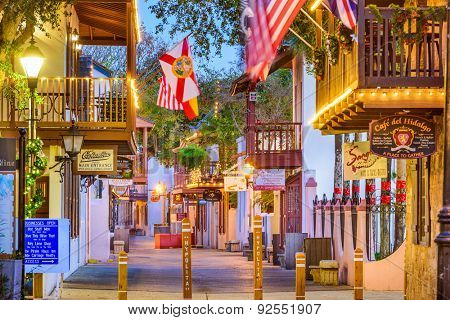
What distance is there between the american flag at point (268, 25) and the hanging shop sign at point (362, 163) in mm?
6104

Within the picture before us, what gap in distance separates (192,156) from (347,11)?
138ft

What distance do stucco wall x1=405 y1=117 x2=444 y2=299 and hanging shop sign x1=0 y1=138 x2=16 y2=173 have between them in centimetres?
617

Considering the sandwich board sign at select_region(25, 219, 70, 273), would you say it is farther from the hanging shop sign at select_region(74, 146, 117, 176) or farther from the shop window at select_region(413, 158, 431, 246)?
the hanging shop sign at select_region(74, 146, 117, 176)

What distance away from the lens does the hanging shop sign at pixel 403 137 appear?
1619cm

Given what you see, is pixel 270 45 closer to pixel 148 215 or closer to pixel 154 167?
pixel 154 167

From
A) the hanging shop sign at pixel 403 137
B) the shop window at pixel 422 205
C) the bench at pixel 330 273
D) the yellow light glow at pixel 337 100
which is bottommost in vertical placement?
the bench at pixel 330 273

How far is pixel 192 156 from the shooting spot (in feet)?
192

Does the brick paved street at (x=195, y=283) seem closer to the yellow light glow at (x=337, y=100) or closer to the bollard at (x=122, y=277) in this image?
the bollard at (x=122, y=277)

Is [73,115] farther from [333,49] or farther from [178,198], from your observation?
[178,198]

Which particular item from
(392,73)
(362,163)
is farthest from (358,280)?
(392,73)

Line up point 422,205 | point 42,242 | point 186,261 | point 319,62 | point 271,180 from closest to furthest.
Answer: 1. point 422,205
2. point 42,242
3. point 319,62
4. point 186,261
5. point 271,180

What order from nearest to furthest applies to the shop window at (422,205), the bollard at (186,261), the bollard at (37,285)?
the shop window at (422,205) < the bollard at (37,285) < the bollard at (186,261)

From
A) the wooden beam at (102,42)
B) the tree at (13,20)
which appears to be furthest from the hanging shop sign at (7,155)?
the wooden beam at (102,42)

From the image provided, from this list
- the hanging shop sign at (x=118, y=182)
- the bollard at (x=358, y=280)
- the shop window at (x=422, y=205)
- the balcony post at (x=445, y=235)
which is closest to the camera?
the balcony post at (x=445, y=235)
